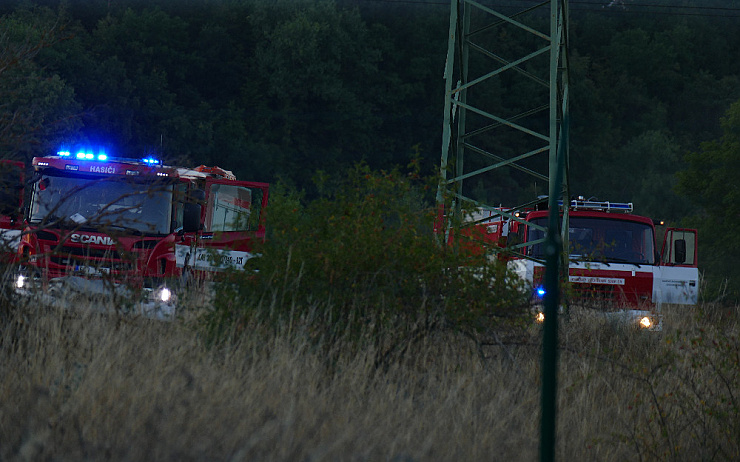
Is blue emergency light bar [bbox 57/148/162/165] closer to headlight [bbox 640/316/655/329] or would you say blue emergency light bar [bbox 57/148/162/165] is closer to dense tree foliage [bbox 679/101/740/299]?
headlight [bbox 640/316/655/329]

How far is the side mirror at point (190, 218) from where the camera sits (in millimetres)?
12666

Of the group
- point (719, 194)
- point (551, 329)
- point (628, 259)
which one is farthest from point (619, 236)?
point (719, 194)

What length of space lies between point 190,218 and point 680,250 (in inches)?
257

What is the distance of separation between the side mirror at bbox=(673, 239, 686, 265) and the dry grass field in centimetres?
487

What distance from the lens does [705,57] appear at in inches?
2859

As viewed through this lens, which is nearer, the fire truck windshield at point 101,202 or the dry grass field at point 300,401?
the dry grass field at point 300,401

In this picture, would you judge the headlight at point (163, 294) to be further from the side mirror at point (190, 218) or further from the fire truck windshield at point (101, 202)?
the side mirror at point (190, 218)

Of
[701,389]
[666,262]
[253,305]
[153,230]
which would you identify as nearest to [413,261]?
[253,305]

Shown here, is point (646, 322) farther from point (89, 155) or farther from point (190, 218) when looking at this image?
point (89, 155)

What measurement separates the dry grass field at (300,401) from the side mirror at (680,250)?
4.87 m

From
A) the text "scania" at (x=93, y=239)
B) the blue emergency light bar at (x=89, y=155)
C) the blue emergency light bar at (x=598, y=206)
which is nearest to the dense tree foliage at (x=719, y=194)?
the blue emergency light bar at (x=598, y=206)

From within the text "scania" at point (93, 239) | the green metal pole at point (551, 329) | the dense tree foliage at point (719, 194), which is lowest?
the green metal pole at point (551, 329)

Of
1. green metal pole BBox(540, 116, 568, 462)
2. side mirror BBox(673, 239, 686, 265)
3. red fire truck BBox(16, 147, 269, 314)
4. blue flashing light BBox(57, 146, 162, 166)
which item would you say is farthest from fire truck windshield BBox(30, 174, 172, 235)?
green metal pole BBox(540, 116, 568, 462)

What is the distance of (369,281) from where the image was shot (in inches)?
313
